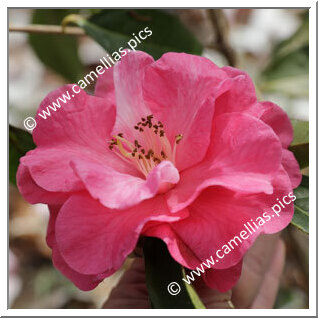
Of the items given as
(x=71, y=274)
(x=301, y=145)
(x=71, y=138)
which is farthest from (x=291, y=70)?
(x=71, y=274)

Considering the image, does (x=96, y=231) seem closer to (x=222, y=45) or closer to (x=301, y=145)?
(x=301, y=145)

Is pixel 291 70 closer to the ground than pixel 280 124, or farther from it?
farther from it

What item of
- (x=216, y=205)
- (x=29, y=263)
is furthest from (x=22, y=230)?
(x=216, y=205)

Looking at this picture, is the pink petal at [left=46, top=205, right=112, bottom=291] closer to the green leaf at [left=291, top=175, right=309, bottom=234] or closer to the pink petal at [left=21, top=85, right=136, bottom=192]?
the pink petal at [left=21, top=85, right=136, bottom=192]

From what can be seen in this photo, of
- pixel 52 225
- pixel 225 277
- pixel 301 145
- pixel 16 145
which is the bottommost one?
pixel 225 277

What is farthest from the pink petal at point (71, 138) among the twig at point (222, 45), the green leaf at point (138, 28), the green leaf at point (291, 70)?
the green leaf at point (291, 70)

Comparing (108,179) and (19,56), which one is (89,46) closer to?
(19,56)

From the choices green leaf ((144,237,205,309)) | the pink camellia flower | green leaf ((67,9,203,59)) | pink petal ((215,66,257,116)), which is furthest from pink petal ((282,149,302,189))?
green leaf ((67,9,203,59))

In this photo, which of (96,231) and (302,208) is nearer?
(96,231)
